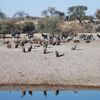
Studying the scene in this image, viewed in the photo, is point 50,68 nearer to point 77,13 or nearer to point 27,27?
point 27,27

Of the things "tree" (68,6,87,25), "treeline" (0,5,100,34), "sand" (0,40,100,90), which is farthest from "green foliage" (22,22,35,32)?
"sand" (0,40,100,90)

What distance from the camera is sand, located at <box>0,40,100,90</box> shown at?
27656 mm

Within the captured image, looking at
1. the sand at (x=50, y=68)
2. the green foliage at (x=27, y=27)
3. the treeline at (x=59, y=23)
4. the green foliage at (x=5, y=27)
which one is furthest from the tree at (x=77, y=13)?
the sand at (x=50, y=68)

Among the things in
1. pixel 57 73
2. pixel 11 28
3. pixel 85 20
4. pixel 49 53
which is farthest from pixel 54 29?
pixel 57 73

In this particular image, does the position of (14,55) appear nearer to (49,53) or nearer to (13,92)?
(49,53)

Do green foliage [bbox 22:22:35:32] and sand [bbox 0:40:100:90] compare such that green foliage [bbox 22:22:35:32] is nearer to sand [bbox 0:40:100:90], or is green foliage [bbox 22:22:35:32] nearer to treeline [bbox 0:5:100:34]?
treeline [bbox 0:5:100:34]

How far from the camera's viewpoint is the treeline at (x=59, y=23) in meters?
70.1

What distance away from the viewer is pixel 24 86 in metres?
27.1

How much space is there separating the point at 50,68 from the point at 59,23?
49.0 metres

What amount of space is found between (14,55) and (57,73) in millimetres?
7168

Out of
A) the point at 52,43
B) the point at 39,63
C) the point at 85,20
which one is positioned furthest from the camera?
the point at 85,20

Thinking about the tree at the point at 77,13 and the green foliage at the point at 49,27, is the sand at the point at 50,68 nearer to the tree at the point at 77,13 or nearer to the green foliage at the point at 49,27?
the green foliage at the point at 49,27

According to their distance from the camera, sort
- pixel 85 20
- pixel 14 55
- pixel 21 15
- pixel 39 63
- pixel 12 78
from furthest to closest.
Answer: pixel 21 15
pixel 85 20
pixel 14 55
pixel 39 63
pixel 12 78

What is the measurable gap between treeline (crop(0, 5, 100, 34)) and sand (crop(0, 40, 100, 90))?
32623 millimetres
